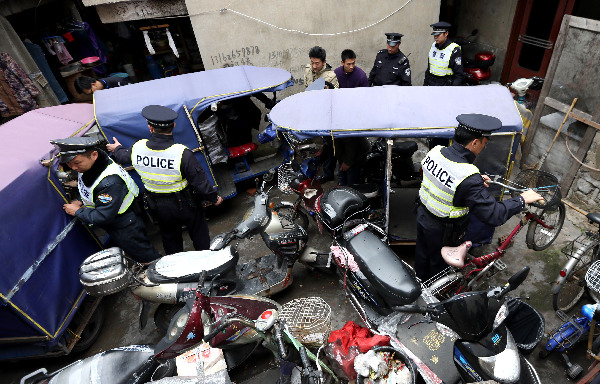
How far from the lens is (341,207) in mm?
4305

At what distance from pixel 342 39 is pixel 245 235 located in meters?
5.91

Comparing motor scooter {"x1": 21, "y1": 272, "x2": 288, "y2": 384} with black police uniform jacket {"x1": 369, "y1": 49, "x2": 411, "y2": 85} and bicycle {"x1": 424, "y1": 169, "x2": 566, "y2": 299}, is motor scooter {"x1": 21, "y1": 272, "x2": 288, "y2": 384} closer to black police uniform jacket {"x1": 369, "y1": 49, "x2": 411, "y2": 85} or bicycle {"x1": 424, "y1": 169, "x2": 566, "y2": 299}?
bicycle {"x1": 424, "y1": 169, "x2": 566, "y2": 299}

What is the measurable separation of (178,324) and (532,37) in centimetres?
909

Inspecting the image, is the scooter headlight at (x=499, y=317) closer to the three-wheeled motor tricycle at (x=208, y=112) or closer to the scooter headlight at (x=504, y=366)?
the scooter headlight at (x=504, y=366)

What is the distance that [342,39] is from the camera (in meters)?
8.05

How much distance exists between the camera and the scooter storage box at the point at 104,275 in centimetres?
347

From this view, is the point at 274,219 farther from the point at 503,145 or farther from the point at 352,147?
the point at 503,145

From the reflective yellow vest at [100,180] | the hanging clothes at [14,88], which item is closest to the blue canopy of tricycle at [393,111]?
the reflective yellow vest at [100,180]

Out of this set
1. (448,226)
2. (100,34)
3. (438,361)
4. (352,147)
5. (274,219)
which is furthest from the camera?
(100,34)

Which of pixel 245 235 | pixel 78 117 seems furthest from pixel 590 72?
pixel 78 117

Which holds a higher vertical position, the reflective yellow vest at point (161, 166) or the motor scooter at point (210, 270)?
the reflective yellow vest at point (161, 166)

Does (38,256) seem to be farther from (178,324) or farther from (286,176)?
(286,176)

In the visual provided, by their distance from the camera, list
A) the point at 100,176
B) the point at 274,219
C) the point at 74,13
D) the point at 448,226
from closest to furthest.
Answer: the point at 448,226 < the point at 100,176 < the point at 274,219 < the point at 74,13

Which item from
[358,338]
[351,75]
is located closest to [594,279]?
[358,338]
